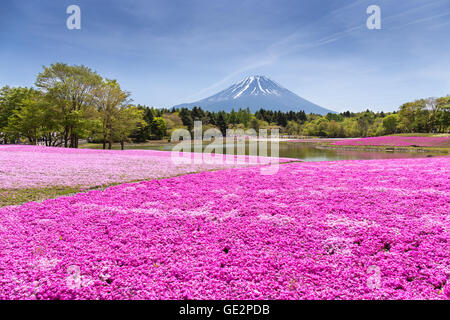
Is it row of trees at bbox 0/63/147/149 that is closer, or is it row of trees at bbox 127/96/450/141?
row of trees at bbox 0/63/147/149

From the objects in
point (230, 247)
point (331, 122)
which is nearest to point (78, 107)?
point (230, 247)

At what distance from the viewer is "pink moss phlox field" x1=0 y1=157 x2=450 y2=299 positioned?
14.7 ft

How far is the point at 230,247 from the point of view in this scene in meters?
6.10

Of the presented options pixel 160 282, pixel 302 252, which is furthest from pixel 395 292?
pixel 160 282

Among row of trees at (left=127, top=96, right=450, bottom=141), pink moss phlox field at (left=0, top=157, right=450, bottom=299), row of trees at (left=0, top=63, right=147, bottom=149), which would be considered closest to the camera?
pink moss phlox field at (left=0, top=157, right=450, bottom=299)

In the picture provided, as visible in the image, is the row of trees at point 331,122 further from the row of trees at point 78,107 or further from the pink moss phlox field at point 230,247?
the pink moss phlox field at point 230,247

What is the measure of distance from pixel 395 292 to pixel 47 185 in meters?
15.2

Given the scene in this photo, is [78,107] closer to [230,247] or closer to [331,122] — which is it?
[230,247]

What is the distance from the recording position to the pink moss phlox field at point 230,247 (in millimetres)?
4477

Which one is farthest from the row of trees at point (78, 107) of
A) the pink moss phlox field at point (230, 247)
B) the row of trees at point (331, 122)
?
the row of trees at point (331, 122)

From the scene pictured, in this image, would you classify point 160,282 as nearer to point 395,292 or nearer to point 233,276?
point 233,276

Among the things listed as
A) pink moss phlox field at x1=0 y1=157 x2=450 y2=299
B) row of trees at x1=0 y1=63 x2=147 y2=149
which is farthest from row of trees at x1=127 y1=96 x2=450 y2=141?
pink moss phlox field at x1=0 y1=157 x2=450 y2=299

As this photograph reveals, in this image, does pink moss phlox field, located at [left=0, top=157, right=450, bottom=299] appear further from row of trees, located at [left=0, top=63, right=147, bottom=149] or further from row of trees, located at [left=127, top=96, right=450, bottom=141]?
row of trees, located at [left=127, top=96, right=450, bottom=141]

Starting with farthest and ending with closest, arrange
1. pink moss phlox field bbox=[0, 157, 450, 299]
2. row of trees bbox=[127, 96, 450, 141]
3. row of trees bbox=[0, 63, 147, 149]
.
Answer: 1. row of trees bbox=[127, 96, 450, 141]
2. row of trees bbox=[0, 63, 147, 149]
3. pink moss phlox field bbox=[0, 157, 450, 299]
